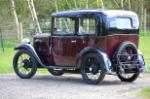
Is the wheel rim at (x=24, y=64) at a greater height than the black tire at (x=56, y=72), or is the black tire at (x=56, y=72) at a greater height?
the wheel rim at (x=24, y=64)

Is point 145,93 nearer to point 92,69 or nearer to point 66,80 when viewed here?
point 92,69

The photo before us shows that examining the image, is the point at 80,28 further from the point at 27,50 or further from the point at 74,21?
the point at 27,50

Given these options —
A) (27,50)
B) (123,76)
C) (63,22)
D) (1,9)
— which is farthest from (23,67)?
(1,9)

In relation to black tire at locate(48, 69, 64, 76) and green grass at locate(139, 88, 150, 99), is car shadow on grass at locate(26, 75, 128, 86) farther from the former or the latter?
green grass at locate(139, 88, 150, 99)

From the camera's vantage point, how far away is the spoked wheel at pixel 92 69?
15.2m

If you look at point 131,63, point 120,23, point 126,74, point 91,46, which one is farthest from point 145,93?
point 120,23

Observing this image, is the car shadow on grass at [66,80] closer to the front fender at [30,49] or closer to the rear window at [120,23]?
the front fender at [30,49]

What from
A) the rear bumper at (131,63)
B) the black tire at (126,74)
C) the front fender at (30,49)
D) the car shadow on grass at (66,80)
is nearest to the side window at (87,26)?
the black tire at (126,74)

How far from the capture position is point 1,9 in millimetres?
54625

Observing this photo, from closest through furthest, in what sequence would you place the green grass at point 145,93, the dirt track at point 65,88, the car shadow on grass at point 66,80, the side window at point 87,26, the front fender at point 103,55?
the green grass at point 145,93
the dirt track at point 65,88
the front fender at point 103,55
the side window at point 87,26
the car shadow on grass at point 66,80

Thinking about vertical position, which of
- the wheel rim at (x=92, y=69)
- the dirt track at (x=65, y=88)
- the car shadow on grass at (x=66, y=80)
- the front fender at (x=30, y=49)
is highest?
the front fender at (x=30, y=49)

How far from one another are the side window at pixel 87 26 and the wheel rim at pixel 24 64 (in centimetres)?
203

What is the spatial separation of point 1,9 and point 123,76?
39.5 metres

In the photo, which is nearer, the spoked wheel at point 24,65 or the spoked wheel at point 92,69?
the spoked wheel at point 92,69
